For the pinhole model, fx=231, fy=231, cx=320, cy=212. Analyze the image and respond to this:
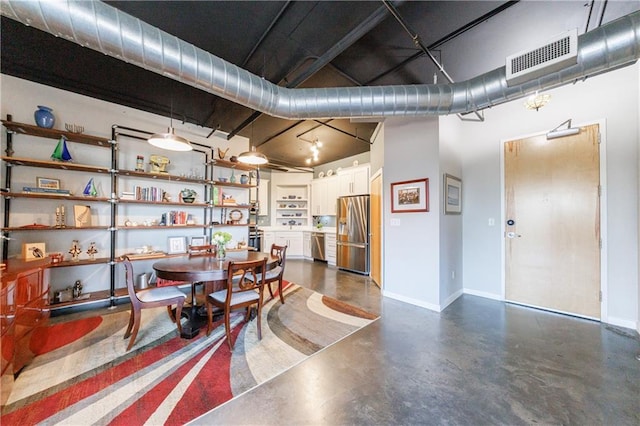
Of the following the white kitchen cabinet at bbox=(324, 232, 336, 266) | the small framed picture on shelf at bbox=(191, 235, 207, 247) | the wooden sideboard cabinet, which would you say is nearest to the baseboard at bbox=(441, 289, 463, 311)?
the white kitchen cabinet at bbox=(324, 232, 336, 266)

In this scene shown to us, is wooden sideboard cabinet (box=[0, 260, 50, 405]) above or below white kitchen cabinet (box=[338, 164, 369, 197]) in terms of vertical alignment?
below

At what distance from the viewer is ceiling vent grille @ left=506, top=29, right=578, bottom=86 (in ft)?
5.74

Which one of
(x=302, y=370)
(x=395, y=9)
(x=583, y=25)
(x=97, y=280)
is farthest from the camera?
(x=97, y=280)

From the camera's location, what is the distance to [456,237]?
3748mm

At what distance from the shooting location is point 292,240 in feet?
24.0

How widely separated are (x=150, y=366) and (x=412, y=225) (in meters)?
3.46

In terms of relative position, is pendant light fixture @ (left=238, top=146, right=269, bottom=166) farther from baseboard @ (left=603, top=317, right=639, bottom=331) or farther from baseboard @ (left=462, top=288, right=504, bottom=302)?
baseboard @ (left=603, top=317, right=639, bottom=331)

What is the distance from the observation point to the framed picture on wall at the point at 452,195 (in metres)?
3.40

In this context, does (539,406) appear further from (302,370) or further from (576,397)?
(302,370)

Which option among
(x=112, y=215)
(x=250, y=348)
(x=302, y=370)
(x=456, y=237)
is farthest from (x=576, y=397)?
(x=112, y=215)

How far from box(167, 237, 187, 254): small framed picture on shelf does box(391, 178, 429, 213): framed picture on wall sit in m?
3.63

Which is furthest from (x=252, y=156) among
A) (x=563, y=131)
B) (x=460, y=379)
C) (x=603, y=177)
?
(x=603, y=177)

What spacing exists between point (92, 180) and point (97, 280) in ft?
4.77

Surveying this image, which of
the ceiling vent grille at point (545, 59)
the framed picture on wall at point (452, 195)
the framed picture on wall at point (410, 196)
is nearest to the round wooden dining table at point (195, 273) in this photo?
the framed picture on wall at point (410, 196)
